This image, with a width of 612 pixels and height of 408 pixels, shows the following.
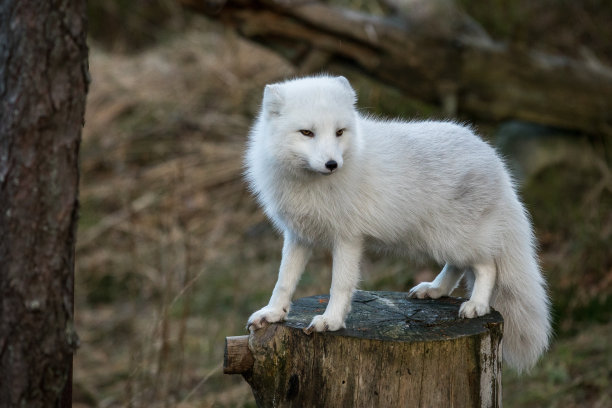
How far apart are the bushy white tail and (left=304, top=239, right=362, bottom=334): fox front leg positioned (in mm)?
751

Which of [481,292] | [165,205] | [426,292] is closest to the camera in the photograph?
[481,292]

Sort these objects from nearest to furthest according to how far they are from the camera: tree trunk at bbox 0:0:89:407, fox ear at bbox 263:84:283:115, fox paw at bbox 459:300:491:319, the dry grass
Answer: tree trunk at bbox 0:0:89:407, fox ear at bbox 263:84:283:115, fox paw at bbox 459:300:491:319, the dry grass

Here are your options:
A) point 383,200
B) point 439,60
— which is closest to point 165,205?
point 439,60

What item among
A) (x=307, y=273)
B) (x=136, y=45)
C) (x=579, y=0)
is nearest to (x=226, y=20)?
(x=307, y=273)

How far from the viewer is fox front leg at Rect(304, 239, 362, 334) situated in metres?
2.80

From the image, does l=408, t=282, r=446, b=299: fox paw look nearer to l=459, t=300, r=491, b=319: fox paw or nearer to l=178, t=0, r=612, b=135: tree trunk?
l=459, t=300, r=491, b=319: fox paw

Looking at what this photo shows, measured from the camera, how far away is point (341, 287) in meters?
2.88

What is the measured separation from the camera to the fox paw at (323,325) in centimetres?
278

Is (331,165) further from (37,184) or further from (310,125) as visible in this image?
(37,184)

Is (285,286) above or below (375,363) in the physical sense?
above

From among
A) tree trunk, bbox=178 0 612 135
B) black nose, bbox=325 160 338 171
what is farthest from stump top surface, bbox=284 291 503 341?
tree trunk, bbox=178 0 612 135

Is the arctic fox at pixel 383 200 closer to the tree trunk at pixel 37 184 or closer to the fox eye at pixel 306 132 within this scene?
the fox eye at pixel 306 132

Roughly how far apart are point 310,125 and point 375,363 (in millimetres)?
941

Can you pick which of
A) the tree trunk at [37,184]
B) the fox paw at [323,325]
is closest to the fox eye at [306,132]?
the fox paw at [323,325]
